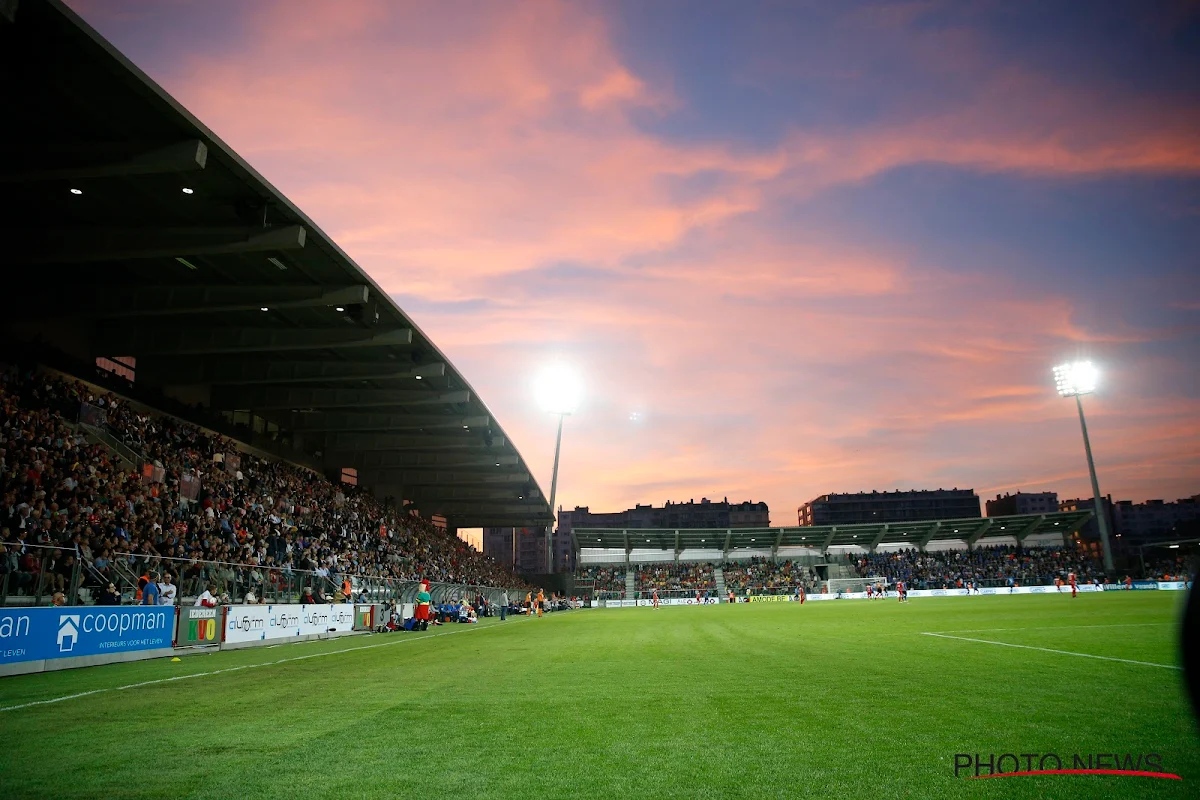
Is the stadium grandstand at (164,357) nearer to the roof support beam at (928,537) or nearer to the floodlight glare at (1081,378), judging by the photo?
the floodlight glare at (1081,378)

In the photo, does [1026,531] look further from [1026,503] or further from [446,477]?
[1026,503]

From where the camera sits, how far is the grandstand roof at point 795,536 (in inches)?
3041

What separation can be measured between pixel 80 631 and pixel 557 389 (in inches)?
1806

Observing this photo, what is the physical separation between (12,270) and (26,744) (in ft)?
69.9

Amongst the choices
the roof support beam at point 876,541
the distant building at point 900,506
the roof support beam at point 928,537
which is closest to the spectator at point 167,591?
the roof support beam at point 876,541

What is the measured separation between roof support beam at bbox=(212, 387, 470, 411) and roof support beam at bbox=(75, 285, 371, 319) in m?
12.3

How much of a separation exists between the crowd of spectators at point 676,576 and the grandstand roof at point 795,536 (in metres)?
2.03

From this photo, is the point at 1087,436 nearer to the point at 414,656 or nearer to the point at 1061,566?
the point at 1061,566

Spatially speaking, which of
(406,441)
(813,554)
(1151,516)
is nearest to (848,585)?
(813,554)

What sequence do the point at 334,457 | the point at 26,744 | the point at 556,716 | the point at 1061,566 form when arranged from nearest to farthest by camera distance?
the point at 26,744
the point at 556,716
the point at 334,457
the point at 1061,566

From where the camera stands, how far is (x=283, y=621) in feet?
67.5

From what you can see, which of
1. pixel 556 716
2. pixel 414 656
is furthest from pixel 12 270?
pixel 556 716

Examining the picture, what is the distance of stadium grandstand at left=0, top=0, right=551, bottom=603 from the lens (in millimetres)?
14727

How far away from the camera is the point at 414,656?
597 inches
